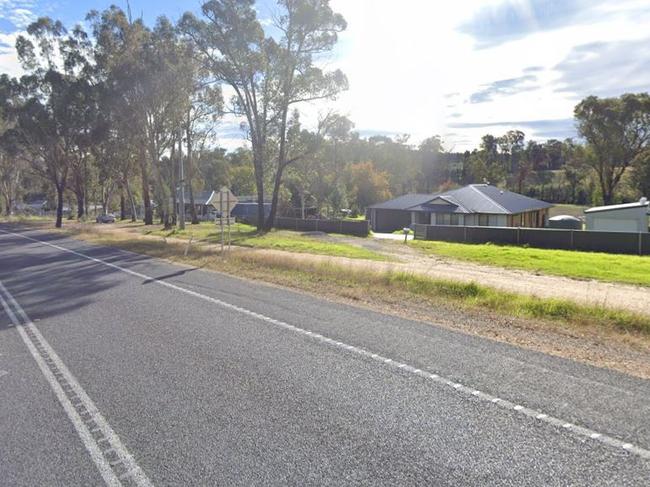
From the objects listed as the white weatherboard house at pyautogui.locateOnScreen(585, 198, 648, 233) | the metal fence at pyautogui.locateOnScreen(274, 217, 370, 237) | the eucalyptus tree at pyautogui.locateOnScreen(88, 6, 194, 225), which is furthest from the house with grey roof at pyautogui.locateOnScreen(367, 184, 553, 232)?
the eucalyptus tree at pyautogui.locateOnScreen(88, 6, 194, 225)

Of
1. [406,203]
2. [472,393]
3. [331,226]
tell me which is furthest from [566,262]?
[406,203]

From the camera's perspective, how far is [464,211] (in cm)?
4881

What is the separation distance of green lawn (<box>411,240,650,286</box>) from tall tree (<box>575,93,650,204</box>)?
47.0m

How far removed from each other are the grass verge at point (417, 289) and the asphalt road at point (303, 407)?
8.64 feet

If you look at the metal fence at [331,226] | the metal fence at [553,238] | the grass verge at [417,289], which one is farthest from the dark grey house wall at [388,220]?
the grass verge at [417,289]

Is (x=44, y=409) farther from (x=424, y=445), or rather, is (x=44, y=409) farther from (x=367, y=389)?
(x=424, y=445)

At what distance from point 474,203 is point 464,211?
2.77 m

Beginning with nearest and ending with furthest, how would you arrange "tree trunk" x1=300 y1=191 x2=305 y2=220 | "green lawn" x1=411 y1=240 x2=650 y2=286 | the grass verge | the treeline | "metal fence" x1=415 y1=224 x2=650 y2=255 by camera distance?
the grass verge → "green lawn" x1=411 y1=240 x2=650 y2=286 → "metal fence" x1=415 y1=224 x2=650 y2=255 → the treeline → "tree trunk" x1=300 y1=191 x2=305 y2=220

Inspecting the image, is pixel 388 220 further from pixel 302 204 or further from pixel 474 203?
pixel 302 204

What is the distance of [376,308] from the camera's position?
35.4 ft

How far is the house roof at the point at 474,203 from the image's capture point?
161ft

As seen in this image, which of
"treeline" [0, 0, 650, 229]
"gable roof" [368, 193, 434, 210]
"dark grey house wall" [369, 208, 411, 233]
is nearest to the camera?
"treeline" [0, 0, 650, 229]

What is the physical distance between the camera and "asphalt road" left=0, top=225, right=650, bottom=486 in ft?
13.9

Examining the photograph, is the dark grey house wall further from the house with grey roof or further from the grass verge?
the grass verge
